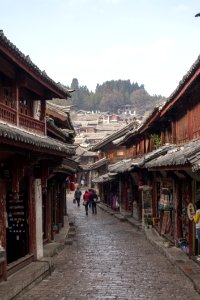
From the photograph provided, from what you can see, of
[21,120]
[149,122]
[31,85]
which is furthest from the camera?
[149,122]

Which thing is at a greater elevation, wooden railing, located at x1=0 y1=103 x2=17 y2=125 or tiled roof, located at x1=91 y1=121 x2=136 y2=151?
tiled roof, located at x1=91 y1=121 x2=136 y2=151

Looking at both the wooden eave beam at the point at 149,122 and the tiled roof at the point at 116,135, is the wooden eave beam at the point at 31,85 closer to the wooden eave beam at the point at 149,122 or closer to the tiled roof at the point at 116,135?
the wooden eave beam at the point at 149,122

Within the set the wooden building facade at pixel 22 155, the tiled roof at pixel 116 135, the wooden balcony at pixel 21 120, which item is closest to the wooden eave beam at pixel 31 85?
the wooden building facade at pixel 22 155

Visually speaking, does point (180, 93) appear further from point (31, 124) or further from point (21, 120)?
point (21, 120)

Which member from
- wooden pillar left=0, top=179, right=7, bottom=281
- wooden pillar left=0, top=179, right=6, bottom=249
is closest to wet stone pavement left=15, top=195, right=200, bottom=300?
wooden pillar left=0, top=179, right=7, bottom=281

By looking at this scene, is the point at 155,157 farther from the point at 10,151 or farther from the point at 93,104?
the point at 93,104

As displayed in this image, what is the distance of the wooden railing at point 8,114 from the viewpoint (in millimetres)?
12016

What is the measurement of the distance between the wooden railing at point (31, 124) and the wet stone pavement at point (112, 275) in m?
4.53

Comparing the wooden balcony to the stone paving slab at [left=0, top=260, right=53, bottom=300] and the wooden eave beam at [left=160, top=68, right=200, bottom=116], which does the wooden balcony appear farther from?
the wooden eave beam at [left=160, top=68, right=200, bottom=116]

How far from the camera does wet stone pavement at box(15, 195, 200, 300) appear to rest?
1157cm

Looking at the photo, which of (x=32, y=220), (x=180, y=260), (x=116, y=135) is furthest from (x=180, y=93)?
(x=116, y=135)

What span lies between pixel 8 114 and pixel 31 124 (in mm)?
2364

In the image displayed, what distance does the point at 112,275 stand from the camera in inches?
547

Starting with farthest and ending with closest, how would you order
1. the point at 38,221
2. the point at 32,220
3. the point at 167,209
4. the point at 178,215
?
1. the point at 167,209
2. the point at 178,215
3. the point at 38,221
4. the point at 32,220
